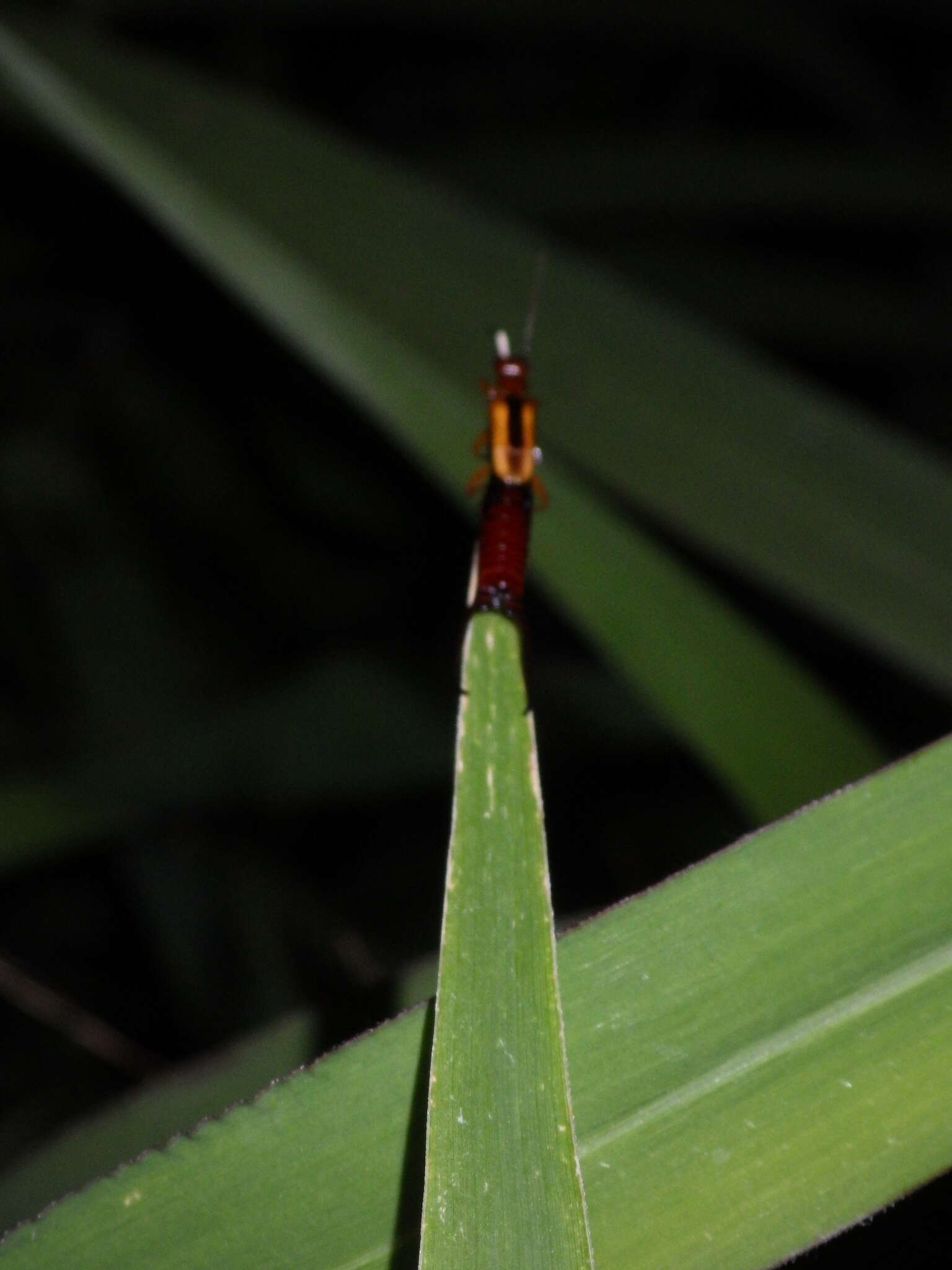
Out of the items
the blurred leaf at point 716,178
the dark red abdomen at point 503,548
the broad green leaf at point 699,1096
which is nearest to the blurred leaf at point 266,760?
the dark red abdomen at point 503,548

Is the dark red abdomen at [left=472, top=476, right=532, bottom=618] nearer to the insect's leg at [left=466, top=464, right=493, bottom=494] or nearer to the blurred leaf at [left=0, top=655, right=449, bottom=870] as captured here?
the insect's leg at [left=466, top=464, right=493, bottom=494]

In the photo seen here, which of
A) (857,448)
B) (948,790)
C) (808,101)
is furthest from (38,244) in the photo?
(948,790)

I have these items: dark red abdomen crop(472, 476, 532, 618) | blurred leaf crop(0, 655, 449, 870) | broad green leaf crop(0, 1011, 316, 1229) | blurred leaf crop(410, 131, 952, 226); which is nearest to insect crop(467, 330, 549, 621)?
dark red abdomen crop(472, 476, 532, 618)

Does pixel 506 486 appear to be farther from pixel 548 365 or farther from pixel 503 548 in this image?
pixel 548 365

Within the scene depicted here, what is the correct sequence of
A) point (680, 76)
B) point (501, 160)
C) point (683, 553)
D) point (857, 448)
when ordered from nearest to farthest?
point (857, 448) → point (683, 553) → point (501, 160) → point (680, 76)

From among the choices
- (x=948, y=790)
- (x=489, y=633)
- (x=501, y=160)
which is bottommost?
(x=948, y=790)

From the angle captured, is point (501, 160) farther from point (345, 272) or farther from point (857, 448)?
point (857, 448)
